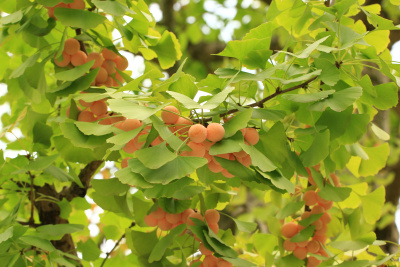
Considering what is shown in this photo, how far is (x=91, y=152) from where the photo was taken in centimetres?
98

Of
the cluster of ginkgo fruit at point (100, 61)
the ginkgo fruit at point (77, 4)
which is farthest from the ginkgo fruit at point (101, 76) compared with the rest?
the ginkgo fruit at point (77, 4)

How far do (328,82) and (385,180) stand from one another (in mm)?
998

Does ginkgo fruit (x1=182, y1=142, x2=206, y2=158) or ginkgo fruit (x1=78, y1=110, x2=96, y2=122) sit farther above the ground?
ginkgo fruit (x1=182, y1=142, x2=206, y2=158)

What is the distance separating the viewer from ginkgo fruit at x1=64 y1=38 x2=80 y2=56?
3.01 ft

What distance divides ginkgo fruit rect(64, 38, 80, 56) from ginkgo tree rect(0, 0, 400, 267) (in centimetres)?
1

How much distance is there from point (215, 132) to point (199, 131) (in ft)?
0.07

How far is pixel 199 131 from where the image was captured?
62 centimetres

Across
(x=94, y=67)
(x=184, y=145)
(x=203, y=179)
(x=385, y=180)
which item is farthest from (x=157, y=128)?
(x=385, y=180)

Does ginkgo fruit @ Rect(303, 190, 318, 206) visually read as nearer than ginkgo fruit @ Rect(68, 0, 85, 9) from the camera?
No

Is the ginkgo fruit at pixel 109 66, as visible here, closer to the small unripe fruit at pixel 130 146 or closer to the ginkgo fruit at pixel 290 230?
the small unripe fruit at pixel 130 146

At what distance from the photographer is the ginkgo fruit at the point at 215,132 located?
63 cm

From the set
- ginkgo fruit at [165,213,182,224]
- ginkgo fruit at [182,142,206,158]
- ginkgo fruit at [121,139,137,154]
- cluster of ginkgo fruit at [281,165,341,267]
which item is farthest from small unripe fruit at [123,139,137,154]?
cluster of ginkgo fruit at [281,165,341,267]

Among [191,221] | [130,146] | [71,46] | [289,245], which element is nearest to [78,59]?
[71,46]

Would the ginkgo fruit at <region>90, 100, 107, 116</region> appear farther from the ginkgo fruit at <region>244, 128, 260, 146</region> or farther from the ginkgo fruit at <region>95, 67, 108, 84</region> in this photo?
the ginkgo fruit at <region>244, 128, 260, 146</region>
